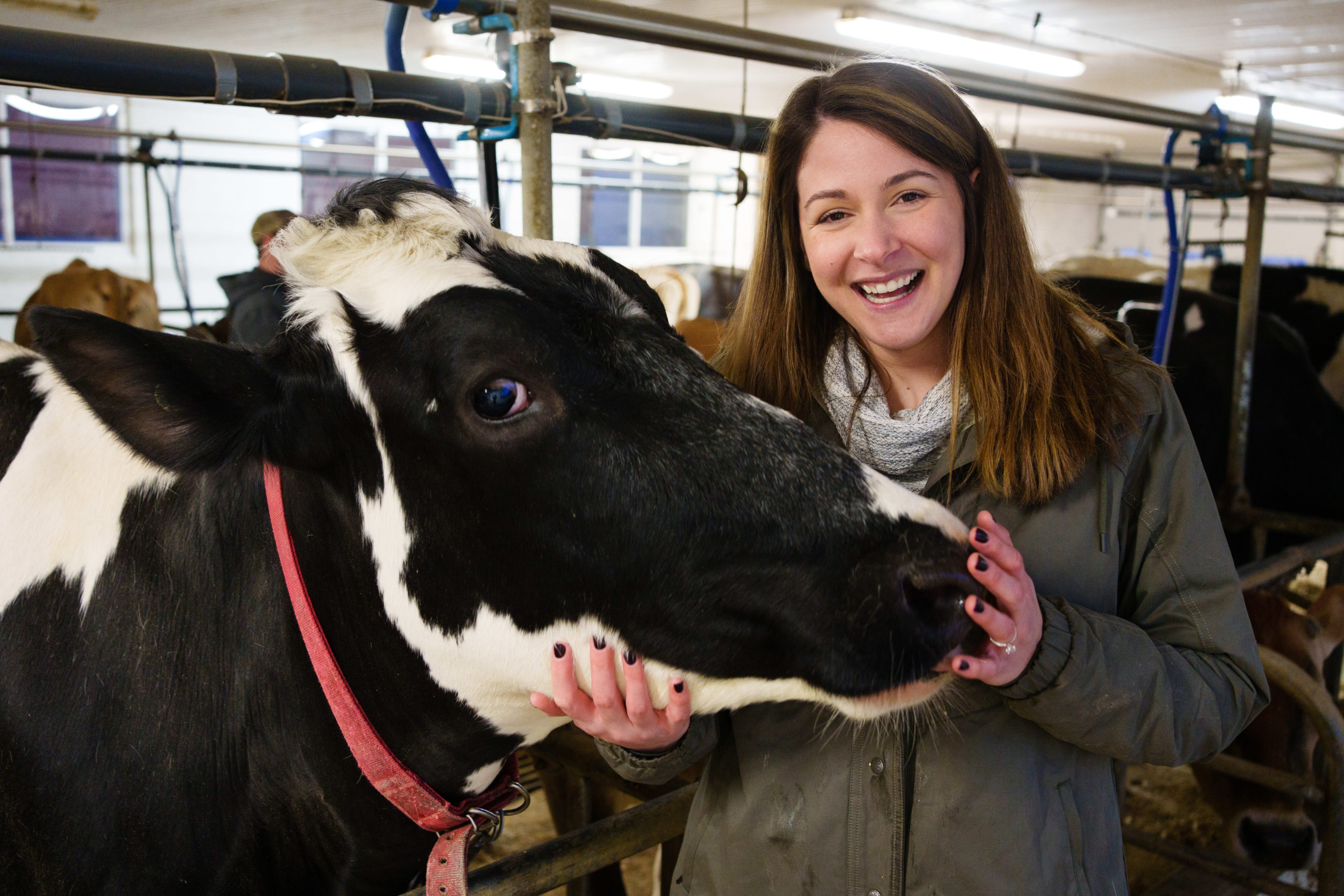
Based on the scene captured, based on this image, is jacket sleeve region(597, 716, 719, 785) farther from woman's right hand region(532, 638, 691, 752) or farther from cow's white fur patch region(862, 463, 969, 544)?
cow's white fur patch region(862, 463, 969, 544)

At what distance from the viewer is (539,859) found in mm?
1505

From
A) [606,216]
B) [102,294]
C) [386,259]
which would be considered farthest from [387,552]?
[606,216]

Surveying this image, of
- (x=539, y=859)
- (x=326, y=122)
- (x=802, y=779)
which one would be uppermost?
(x=326, y=122)

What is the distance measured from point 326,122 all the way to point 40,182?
11.2ft

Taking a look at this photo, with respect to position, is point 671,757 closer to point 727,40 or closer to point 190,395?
point 190,395

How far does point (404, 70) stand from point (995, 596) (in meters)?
1.45

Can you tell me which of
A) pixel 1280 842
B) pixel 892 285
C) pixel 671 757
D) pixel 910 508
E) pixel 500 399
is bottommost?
pixel 1280 842

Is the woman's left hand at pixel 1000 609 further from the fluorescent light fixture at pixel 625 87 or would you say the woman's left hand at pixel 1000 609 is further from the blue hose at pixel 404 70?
the fluorescent light fixture at pixel 625 87

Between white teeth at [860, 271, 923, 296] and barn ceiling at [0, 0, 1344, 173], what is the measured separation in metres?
5.33

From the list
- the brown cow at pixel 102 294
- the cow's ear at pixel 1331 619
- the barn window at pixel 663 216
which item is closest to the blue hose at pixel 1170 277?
the cow's ear at pixel 1331 619

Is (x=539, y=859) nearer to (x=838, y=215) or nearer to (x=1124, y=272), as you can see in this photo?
(x=838, y=215)

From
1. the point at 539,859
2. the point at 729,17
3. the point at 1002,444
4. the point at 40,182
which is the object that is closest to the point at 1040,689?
the point at 1002,444

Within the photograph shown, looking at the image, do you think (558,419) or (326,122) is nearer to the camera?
(558,419)

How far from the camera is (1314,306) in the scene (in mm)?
7199
